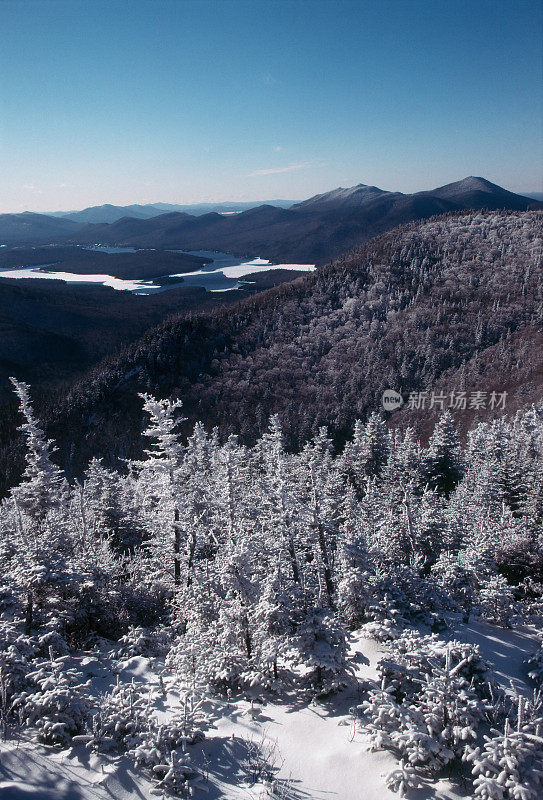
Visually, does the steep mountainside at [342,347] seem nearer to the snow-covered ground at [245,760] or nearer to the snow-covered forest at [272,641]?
the snow-covered forest at [272,641]

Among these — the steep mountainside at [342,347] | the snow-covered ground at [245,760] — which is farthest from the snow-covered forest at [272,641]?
the steep mountainside at [342,347]

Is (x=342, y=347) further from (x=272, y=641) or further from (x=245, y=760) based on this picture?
(x=245, y=760)

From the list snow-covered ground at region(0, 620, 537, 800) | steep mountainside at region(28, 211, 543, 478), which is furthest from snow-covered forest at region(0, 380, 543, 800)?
steep mountainside at region(28, 211, 543, 478)

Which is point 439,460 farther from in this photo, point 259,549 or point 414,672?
point 414,672

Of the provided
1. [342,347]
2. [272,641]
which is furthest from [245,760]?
[342,347]

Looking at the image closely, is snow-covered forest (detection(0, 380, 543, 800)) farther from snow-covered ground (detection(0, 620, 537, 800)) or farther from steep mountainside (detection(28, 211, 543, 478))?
steep mountainside (detection(28, 211, 543, 478))
